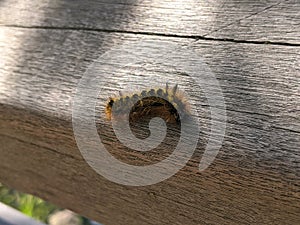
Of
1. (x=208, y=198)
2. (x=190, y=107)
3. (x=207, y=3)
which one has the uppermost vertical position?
(x=207, y=3)

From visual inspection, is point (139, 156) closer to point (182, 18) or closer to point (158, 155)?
point (158, 155)

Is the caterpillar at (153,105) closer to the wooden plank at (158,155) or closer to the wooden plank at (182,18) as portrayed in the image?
the wooden plank at (158,155)

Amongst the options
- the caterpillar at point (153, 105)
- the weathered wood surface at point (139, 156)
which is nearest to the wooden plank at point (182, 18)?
the weathered wood surface at point (139, 156)

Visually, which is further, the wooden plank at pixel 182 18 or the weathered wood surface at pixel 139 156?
the wooden plank at pixel 182 18

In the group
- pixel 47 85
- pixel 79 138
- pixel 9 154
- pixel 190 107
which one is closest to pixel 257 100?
pixel 190 107

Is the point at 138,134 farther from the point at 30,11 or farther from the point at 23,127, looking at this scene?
the point at 30,11

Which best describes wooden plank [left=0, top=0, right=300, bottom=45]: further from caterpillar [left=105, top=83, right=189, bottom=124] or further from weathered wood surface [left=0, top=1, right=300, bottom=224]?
caterpillar [left=105, top=83, right=189, bottom=124]

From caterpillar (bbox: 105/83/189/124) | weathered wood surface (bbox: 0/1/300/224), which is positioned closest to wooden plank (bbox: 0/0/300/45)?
weathered wood surface (bbox: 0/1/300/224)
